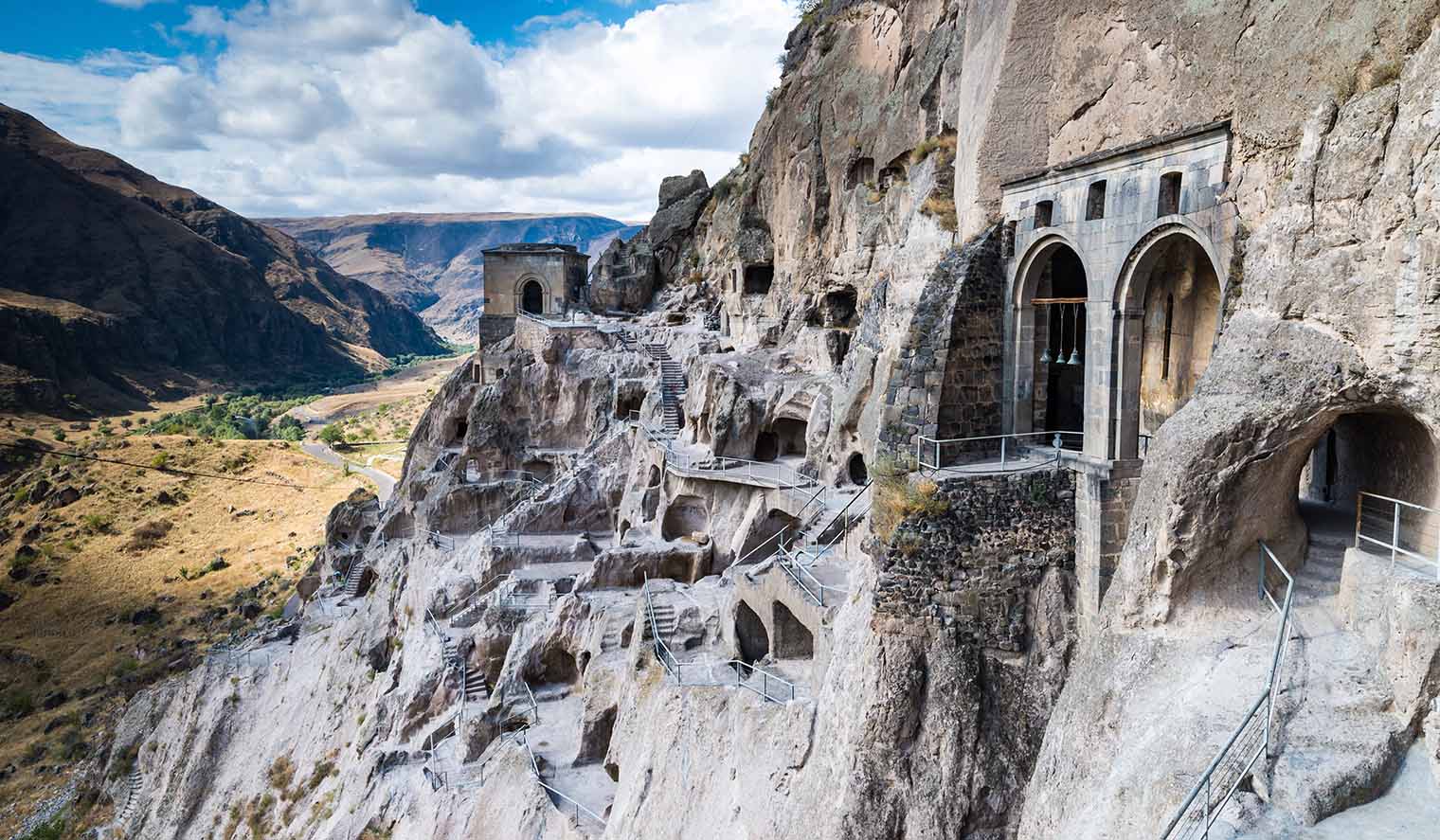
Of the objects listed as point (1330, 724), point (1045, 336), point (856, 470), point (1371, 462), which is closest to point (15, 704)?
point (856, 470)

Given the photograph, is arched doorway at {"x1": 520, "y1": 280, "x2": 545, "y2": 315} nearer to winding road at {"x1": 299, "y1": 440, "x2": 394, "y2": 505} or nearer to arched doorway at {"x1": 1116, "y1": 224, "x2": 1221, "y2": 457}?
winding road at {"x1": 299, "y1": 440, "x2": 394, "y2": 505}

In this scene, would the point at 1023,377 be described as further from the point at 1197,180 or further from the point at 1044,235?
the point at 1197,180

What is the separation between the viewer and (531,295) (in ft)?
178

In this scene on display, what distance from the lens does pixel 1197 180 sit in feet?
38.8

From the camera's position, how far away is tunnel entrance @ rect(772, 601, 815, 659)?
17.6 m

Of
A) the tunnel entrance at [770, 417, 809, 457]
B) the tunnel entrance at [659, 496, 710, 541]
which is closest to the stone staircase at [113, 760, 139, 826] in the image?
the tunnel entrance at [659, 496, 710, 541]

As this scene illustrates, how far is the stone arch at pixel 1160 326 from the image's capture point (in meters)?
13.3

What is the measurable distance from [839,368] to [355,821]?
17.6 m

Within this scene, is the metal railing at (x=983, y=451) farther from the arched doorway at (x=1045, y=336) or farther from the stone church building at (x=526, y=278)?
the stone church building at (x=526, y=278)

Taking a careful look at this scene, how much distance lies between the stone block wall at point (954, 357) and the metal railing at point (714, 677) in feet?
14.9

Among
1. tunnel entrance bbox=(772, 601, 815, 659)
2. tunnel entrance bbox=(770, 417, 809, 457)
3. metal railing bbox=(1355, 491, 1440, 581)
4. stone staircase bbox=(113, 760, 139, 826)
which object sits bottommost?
stone staircase bbox=(113, 760, 139, 826)

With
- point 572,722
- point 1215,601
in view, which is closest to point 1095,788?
point 1215,601

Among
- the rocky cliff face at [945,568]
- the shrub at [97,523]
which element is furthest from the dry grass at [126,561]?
the rocky cliff face at [945,568]

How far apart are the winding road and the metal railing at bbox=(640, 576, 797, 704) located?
161 ft
